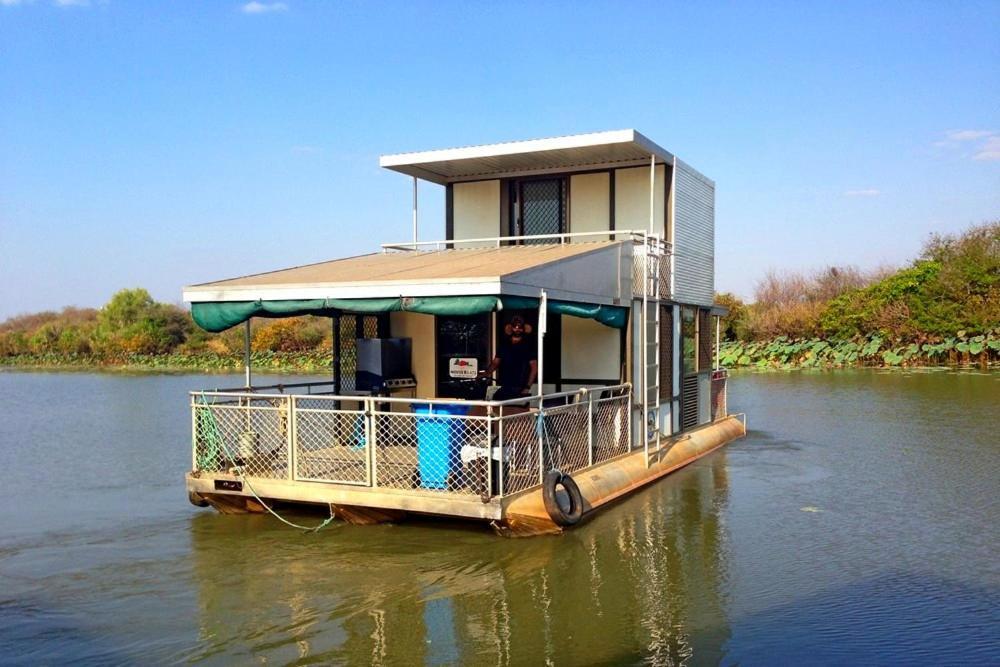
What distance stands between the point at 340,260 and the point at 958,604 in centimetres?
1035

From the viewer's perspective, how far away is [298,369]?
162ft

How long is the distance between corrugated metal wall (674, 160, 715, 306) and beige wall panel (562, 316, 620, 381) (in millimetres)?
2321

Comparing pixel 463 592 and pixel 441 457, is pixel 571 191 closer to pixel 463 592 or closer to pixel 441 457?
pixel 441 457

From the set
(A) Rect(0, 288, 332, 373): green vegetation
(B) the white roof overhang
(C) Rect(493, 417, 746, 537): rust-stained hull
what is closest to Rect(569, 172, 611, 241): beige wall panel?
(B) the white roof overhang

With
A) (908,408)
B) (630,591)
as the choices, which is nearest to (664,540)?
(630,591)

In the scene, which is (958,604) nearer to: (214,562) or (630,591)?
(630,591)

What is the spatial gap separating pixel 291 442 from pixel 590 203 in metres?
7.51

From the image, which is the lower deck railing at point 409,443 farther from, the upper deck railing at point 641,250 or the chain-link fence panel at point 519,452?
the upper deck railing at point 641,250

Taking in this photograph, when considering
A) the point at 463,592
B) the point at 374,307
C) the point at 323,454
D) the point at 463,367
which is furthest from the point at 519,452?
the point at 463,367

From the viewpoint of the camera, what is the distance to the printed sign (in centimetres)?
1363

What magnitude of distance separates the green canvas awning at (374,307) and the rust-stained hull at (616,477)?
7.09ft

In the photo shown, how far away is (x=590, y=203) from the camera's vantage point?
15078mm

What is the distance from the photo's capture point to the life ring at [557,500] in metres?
9.41

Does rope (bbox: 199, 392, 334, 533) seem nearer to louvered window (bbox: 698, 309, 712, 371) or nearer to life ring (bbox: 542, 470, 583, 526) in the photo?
life ring (bbox: 542, 470, 583, 526)
